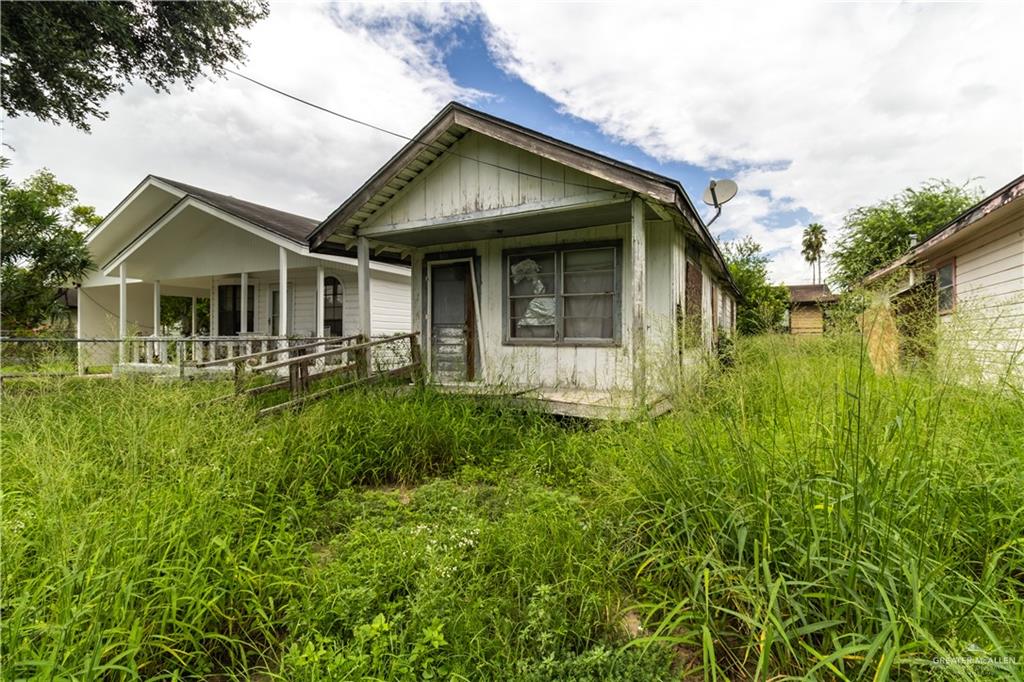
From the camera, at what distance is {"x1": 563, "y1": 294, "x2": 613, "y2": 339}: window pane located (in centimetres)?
624

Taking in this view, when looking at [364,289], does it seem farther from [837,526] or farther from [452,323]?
[837,526]

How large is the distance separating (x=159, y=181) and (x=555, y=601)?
45.5 ft

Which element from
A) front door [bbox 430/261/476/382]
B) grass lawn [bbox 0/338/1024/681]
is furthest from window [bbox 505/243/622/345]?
grass lawn [bbox 0/338/1024/681]

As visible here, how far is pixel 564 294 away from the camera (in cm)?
651

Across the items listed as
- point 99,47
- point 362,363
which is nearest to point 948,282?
point 362,363

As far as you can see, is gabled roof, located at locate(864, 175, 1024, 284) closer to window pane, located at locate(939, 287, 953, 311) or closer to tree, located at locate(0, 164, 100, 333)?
window pane, located at locate(939, 287, 953, 311)

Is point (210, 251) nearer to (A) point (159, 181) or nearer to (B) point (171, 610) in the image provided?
(A) point (159, 181)

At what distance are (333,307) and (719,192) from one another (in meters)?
9.52

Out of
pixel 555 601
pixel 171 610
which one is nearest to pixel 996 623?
pixel 555 601

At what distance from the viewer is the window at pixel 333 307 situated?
1109 cm

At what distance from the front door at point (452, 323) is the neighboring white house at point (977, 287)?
5311mm

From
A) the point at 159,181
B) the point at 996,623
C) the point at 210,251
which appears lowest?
the point at 996,623

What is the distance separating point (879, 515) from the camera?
1.66m

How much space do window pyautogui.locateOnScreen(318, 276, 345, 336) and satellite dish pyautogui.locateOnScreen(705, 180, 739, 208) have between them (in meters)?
8.93
